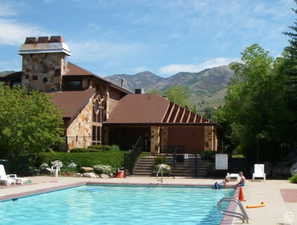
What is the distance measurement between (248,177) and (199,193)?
804cm

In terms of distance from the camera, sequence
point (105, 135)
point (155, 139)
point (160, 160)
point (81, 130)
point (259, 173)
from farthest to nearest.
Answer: point (105, 135) < point (155, 139) < point (81, 130) < point (160, 160) < point (259, 173)

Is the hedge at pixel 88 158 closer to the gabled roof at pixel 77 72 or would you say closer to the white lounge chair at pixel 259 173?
the white lounge chair at pixel 259 173

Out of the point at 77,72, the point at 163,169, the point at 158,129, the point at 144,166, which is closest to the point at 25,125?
the point at 144,166

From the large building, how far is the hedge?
5491 millimetres

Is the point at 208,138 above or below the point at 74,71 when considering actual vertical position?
below

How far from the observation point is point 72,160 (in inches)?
1172

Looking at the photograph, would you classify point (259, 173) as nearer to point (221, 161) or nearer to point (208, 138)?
point (221, 161)

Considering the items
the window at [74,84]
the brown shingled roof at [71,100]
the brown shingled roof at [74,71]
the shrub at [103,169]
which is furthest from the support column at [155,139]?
the shrub at [103,169]

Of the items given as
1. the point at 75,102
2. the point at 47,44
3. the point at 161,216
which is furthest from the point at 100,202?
the point at 47,44

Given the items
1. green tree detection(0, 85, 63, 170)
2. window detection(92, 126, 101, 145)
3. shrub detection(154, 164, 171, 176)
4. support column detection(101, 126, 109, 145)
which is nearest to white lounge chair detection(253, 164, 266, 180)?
shrub detection(154, 164, 171, 176)

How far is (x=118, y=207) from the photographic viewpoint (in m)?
17.0

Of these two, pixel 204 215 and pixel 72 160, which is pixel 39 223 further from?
pixel 72 160

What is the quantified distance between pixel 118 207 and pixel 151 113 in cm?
2137

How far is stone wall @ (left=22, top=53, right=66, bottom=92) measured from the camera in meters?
38.9
